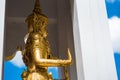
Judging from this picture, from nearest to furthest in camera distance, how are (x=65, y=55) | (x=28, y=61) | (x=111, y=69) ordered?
(x=111, y=69) → (x=28, y=61) → (x=65, y=55)

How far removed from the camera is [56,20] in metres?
1.96

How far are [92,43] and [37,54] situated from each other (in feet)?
1.01

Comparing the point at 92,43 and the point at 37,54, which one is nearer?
the point at 92,43

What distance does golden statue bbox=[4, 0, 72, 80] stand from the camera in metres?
1.38

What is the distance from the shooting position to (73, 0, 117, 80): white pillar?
120 cm

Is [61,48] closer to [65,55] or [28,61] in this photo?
[65,55]

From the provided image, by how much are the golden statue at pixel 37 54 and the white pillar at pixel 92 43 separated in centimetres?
14

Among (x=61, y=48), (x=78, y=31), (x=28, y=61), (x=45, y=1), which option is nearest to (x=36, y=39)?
(x=28, y=61)

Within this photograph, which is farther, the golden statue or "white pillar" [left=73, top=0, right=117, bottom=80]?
the golden statue

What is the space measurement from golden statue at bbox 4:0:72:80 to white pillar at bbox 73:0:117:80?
142mm

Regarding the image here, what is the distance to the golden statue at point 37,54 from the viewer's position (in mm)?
1383

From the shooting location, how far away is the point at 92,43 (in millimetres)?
1258

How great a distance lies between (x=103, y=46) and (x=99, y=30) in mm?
78

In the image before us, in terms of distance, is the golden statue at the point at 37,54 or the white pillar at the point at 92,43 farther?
the golden statue at the point at 37,54
